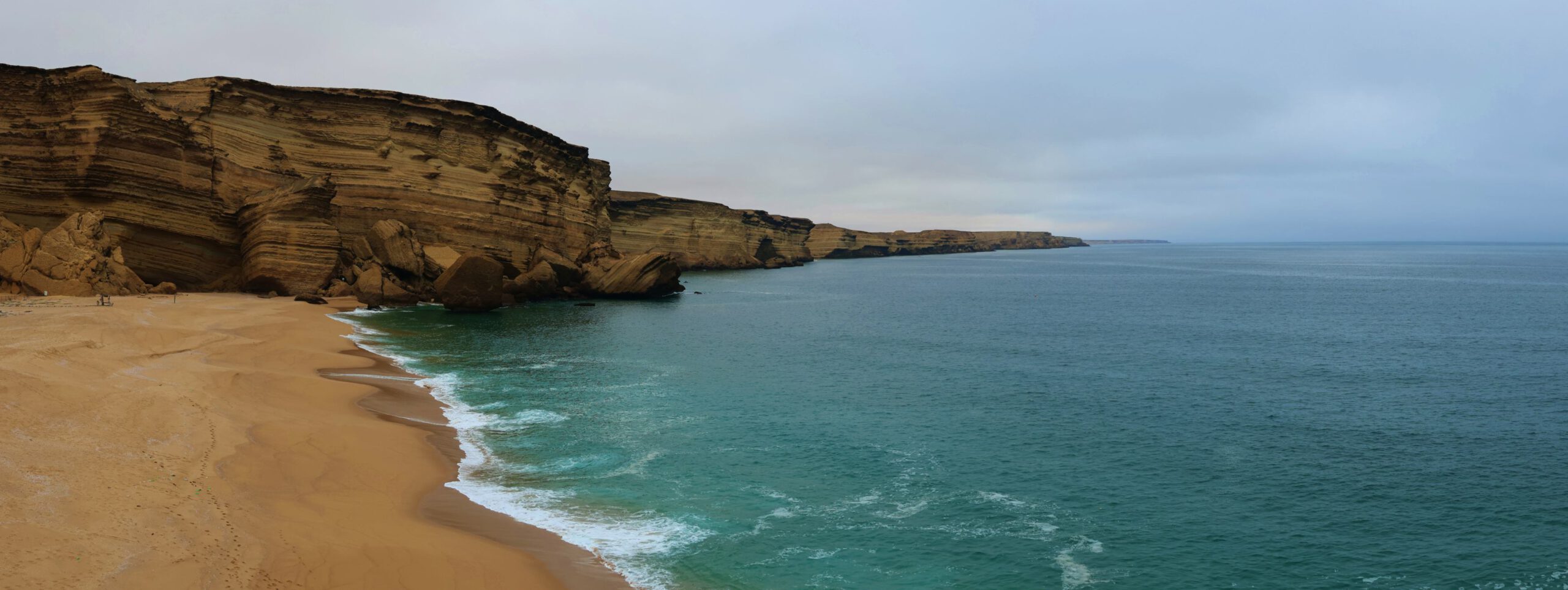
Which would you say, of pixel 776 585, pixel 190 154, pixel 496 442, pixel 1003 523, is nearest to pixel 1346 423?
pixel 1003 523

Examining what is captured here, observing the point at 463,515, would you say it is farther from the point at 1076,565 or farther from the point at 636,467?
the point at 1076,565

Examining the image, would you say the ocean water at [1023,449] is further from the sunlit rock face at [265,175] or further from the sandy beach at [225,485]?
the sunlit rock face at [265,175]

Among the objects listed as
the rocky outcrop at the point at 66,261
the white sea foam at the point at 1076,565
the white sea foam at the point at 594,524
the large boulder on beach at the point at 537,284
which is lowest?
the white sea foam at the point at 1076,565

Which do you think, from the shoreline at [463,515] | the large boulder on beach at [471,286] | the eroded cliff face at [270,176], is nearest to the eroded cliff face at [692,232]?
the eroded cliff face at [270,176]

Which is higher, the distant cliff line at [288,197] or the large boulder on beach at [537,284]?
the distant cliff line at [288,197]

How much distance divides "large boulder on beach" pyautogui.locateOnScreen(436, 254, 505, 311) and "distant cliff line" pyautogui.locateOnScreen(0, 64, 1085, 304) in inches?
3.9

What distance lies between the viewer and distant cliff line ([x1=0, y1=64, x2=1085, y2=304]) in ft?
138

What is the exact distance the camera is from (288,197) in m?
46.8

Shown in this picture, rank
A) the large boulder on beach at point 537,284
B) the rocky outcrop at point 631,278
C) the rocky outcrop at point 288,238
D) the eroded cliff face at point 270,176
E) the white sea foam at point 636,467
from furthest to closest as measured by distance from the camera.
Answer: the rocky outcrop at point 631,278 < the large boulder on beach at point 537,284 < the rocky outcrop at point 288,238 < the eroded cliff face at point 270,176 < the white sea foam at point 636,467

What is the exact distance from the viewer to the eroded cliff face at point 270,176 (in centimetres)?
4244

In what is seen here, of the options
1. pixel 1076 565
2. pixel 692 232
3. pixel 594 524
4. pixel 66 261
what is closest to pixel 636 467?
pixel 594 524

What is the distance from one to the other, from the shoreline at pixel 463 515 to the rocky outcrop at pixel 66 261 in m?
22.2

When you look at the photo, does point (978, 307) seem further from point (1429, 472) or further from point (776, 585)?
point (776, 585)

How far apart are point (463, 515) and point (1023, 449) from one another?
41.8 ft
